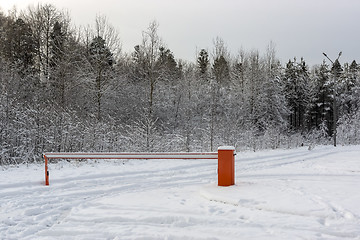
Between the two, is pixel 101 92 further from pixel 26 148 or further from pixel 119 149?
pixel 26 148

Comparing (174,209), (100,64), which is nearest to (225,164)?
(174,209)

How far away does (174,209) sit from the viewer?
19.4ft

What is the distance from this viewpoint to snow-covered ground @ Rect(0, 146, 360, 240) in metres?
4.63

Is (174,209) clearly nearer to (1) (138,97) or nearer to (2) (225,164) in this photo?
(2) (225,164)

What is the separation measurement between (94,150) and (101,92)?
5.81 m

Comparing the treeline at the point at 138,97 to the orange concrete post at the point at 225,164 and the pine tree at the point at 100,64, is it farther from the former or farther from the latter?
the orange concrete post at the point at 225,164

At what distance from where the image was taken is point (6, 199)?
709 centimetres

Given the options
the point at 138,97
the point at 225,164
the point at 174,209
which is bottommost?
the point at 174,209

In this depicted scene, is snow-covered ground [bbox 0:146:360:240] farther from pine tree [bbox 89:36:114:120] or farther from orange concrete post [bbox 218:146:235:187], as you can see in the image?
pine tree [bbox 89:36:114:120]

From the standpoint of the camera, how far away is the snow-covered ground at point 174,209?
4.63 metres

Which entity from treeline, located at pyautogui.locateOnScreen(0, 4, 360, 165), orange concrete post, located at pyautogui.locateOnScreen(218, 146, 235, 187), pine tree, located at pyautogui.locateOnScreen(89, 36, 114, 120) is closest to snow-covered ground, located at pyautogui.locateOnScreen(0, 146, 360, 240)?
orange concrete post, located at pyautogui.locateOnScreen(218, 146, 235, 187)

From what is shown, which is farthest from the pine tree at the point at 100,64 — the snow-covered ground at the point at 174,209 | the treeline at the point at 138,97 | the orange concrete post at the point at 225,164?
the orange concrete post at the point at 225,164

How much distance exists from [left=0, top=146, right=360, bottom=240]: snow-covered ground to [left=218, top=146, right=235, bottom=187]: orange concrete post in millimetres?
312

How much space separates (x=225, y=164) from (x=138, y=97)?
104 feet
